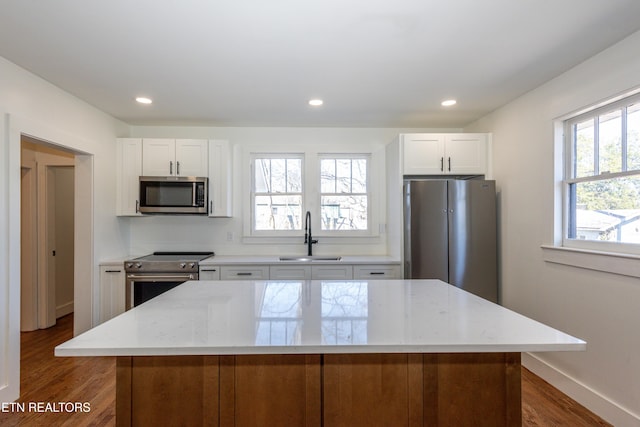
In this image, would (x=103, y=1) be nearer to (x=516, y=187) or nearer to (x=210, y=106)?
(x=210, y=106)

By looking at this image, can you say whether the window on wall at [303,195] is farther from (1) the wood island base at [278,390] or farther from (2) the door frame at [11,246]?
(1) the wood island base at [278,390]

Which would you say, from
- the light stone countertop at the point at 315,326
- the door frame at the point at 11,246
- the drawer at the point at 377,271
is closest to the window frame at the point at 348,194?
the drawer at the point at 377,271

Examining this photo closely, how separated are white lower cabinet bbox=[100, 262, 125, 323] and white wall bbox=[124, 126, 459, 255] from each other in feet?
1.94

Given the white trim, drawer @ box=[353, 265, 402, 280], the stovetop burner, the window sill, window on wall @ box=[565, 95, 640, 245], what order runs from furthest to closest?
drawer @ box=[353, 265, 402, 280], the stovetop burner, the white trim, window on wall @ box=[565, 95, 640, 245], the window sill

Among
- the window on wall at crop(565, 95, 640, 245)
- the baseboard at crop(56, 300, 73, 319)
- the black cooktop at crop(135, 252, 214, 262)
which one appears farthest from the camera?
the baseboard at crop(56, 300, 73, 319)

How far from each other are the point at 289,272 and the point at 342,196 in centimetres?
121

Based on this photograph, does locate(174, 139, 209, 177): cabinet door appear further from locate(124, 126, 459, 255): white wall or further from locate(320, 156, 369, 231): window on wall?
locate(320, 156, 369, 231): window on wall

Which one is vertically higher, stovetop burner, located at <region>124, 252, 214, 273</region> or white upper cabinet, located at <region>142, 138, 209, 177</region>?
white upper cabinet, located at <region>142, 138, 209, 177</region>

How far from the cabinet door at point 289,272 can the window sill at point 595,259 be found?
2.11 meters

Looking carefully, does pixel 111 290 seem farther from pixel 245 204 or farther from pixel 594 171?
pixel 594 171

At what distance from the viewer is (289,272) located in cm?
336

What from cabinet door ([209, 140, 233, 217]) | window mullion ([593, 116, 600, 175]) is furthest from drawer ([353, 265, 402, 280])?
window mullion ([593, 116, 600, 175])

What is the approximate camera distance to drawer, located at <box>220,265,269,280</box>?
132 inches

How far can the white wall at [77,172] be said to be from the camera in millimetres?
2225
